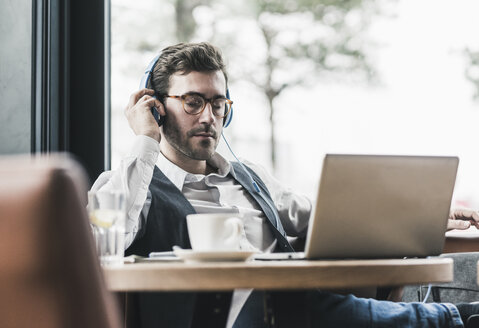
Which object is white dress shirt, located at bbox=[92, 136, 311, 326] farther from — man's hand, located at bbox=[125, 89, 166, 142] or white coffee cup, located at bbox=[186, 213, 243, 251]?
white coffee cup, located at bbox=[186, 213, 243, 251]

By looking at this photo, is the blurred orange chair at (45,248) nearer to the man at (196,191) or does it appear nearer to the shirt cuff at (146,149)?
the man at (196,191)

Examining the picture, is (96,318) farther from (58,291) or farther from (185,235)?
(185,235)

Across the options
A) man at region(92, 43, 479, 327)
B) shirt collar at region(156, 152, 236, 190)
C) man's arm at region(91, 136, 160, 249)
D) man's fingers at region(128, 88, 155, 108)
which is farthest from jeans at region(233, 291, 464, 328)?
man's fingers at region(128, 88, 155, 108)

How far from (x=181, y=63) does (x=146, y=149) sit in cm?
41

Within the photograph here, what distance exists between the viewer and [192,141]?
1.95m

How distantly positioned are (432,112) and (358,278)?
368cm

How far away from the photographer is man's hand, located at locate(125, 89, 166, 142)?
177cm

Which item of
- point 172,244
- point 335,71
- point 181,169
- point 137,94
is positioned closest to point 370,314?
point 172,244

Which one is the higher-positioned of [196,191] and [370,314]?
[196,191]

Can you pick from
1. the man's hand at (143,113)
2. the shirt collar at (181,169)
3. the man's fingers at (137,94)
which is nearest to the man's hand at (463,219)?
the shirt collar at (181,169)

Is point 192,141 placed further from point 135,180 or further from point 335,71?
point 335,71

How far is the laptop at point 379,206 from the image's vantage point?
1011 millimetres

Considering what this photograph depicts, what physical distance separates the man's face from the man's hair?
2 centimetres

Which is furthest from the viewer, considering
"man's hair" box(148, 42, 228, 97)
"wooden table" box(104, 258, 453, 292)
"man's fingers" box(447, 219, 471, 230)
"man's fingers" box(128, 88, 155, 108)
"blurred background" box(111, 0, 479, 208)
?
"blurred background" box(111, 0, 479, 208)
